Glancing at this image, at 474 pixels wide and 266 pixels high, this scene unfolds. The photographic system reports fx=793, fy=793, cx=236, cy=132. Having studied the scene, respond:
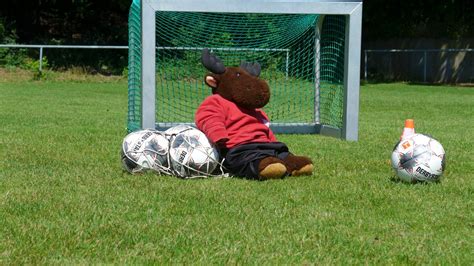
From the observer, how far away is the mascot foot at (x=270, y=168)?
601 cm

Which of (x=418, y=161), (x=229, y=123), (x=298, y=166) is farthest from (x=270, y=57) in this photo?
(x=418, y=161)

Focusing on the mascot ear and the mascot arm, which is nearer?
the mascot arm

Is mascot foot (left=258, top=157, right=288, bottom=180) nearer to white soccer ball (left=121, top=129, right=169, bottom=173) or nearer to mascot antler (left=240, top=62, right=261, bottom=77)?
white soccer ball (left=121, top=129, right=169, bottom=173)

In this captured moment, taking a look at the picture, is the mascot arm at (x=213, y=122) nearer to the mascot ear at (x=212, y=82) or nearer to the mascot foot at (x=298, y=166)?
the mascot ear at (x=212, y=82)

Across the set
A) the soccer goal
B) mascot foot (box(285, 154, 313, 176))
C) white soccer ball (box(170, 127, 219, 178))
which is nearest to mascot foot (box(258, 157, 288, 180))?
mascot foot (box(285, 154, 313, 176))

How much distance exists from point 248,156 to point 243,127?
1.22 ft

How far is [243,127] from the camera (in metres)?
6.50

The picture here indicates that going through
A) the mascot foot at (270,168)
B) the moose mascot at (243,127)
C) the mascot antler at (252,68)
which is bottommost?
the mascot foot at (270,168)

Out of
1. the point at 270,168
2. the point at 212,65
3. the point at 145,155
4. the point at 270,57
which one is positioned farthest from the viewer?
the point at 270,57

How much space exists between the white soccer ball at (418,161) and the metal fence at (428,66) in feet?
87.6

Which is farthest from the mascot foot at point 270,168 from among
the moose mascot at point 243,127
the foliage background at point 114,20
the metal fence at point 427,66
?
the metal fence at point 427,66

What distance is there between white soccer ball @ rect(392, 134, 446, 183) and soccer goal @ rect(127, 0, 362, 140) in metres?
3.49

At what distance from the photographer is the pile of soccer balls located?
613 centimetres

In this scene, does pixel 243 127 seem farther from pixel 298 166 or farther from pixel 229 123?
pixel 298 166
